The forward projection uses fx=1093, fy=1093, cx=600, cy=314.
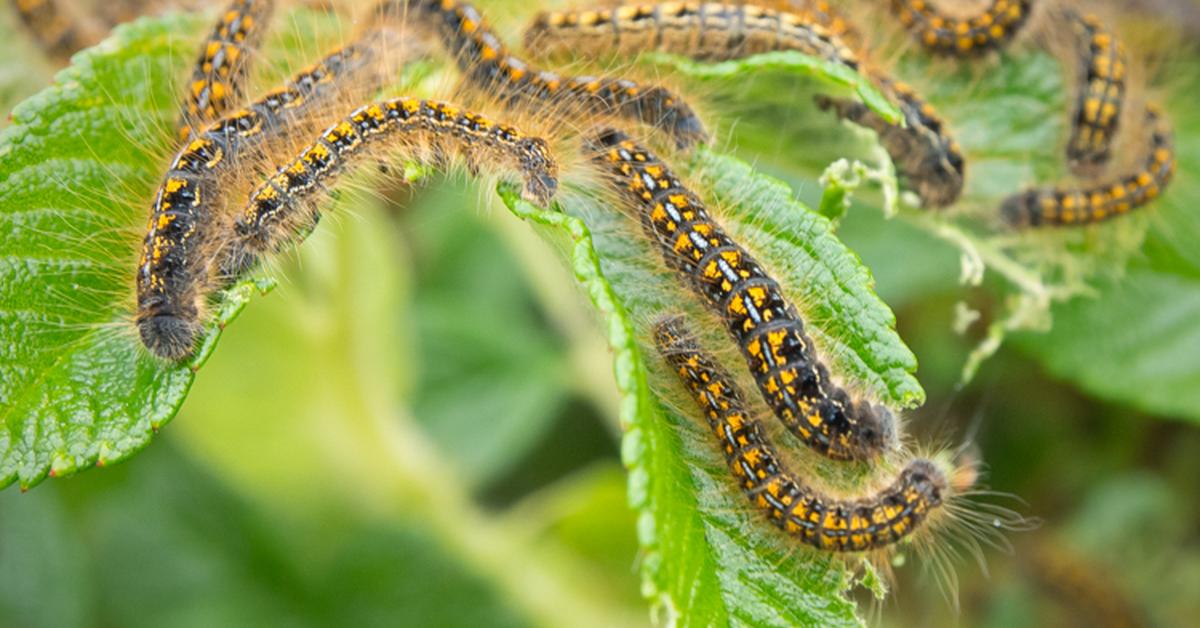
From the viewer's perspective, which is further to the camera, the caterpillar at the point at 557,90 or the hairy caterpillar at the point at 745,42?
the hairy caterpillar at the point at 745,42

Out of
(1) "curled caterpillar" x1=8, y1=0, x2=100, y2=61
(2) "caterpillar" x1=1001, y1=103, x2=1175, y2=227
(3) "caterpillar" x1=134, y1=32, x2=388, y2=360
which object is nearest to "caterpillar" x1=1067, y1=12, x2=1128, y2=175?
(2) "caterpillar" x1=1001, y1=103, x2=1175, y2=227

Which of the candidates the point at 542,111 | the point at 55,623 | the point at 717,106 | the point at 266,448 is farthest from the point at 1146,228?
the point at 55,623

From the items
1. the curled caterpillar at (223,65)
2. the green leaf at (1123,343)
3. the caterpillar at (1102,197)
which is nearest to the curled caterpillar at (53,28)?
the curled caterpillar at (223,65)

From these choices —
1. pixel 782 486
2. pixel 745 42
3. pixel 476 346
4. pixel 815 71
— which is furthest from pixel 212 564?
pixel 815 71

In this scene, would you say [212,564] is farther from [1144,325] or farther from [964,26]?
[1144,325]

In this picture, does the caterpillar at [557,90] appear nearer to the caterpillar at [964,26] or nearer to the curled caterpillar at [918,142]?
the curled caterpillar at [918,142]

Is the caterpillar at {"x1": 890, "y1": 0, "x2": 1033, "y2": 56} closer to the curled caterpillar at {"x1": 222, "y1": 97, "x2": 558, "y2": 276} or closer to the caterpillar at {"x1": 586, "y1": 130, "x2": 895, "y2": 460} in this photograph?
the caterpillar at {"x1": 586, "y1": 130, "x2": 895, "y2": 460}
